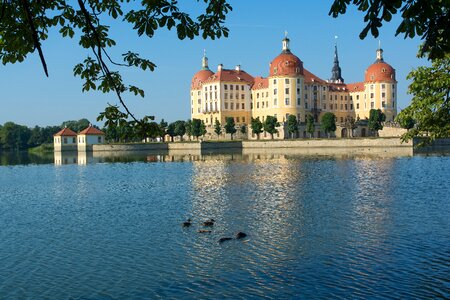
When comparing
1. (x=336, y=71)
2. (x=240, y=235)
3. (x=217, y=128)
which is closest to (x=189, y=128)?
(x=217, y=128)

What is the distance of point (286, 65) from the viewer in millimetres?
98375

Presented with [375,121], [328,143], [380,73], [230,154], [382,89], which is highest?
[380,73]

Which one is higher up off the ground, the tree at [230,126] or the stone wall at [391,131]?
the tree at [230,126]

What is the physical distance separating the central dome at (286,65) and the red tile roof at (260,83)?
3442mm

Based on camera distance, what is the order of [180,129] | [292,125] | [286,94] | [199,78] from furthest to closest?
[199,78] < [180,129] < [286,94] < [292,125]

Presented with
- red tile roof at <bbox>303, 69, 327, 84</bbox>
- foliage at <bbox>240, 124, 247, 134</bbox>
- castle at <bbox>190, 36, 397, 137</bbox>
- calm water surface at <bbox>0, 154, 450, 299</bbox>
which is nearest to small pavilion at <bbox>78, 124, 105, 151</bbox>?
castle at <bbox>190, 36, 397, 137</bbox>

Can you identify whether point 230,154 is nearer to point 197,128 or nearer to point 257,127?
point 257,127

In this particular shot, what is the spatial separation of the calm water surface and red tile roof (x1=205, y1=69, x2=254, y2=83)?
252 feet

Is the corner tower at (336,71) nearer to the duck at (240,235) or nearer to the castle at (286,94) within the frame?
the castle at (286,94)

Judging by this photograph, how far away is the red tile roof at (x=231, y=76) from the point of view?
4158 inches

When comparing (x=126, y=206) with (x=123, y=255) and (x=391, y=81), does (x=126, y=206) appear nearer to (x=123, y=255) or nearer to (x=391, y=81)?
(x=123, y=255)

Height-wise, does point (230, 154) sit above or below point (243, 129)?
below

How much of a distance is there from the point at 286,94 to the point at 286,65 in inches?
217

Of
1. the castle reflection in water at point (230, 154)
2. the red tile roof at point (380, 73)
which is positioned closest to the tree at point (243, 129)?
the castle reflection in water at point (230, 154)
